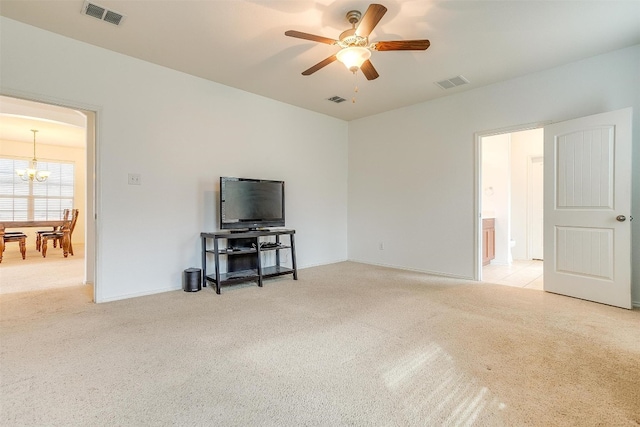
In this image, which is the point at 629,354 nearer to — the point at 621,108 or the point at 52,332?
the point at 621,108

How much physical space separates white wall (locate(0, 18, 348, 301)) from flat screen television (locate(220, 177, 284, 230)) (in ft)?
1.17

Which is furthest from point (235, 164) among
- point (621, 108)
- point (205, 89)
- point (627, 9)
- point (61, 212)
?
point (61, 212)

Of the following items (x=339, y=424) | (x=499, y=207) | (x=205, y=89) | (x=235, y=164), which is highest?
(x=205, y=89)

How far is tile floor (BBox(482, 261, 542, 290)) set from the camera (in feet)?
13.5

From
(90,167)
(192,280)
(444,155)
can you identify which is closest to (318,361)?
(192,280)

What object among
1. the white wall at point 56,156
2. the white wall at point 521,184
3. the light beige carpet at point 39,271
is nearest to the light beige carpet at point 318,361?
the light beige carpet at point 39,271

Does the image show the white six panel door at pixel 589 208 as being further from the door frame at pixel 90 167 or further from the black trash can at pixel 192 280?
the door frame at pixel 90 167

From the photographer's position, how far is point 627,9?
253cm

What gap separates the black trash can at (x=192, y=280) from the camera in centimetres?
366

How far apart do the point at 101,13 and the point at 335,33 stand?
2.07 metres

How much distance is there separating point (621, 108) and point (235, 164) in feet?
15.1

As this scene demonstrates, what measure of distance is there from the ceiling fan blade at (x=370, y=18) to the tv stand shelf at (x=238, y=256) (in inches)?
100

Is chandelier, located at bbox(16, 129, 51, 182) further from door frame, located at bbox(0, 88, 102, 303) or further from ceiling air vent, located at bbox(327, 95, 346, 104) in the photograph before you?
ceiling air vent, located at bbox(327, 95, 346, 104)

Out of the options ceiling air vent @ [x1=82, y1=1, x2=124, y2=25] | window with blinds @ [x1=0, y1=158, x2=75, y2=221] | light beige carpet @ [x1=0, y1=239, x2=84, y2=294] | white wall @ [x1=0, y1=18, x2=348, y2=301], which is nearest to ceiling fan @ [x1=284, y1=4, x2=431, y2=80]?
ceiling air vent @ [x1=82, y1=1, x2=124, y2=25]
